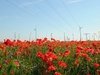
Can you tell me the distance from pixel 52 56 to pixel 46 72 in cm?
35

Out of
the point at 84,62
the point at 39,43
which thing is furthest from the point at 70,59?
the point at 39,43

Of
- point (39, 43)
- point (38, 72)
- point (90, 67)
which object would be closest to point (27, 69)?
point (38, 72)

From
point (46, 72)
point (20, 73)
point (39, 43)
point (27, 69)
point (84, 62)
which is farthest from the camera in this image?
point (39, 43)

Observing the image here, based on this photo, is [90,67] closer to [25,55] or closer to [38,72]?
[38,72]

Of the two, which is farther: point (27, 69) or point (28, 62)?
point (28, 62)

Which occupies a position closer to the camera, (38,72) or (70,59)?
(38,72)

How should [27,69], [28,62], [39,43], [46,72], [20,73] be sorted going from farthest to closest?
1. [39,43]
2. [28,62]
3. [27,69]
4. [20,73]
5. [46,72]

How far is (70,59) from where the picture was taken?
5418 millimetres

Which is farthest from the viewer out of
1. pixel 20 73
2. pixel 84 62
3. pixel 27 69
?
pixel 84 62

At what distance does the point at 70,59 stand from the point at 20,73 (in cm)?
140

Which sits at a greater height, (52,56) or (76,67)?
(52,56)

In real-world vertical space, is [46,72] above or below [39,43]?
below

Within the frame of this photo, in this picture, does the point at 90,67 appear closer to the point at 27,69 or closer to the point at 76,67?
the point at 76,67

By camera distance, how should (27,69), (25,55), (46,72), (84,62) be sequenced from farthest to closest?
(25,55) < (84,62) < (27,69) < (46,72)
